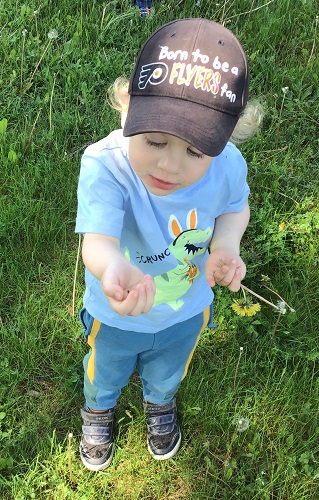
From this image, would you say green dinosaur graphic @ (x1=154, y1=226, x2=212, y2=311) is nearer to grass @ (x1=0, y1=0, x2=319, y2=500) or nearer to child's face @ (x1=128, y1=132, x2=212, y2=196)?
child's face @ (x1=128, y1=132, x2=212, y2=196)

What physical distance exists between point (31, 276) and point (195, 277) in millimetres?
1070

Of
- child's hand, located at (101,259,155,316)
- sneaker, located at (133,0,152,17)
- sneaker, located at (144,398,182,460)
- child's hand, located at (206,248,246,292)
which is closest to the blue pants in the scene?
A: sneaker, located at (144,398,182,460)

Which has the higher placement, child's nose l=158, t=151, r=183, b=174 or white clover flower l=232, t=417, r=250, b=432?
child's nose l=158, t=151, r=183, b=174

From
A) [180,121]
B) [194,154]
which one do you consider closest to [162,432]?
[194,154]

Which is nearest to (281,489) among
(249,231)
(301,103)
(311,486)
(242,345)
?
(311,486)

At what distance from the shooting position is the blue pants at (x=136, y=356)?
197 cm

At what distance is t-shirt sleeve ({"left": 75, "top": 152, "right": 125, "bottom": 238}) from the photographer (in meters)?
1.58

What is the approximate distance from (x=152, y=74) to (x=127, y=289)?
526 millimetres

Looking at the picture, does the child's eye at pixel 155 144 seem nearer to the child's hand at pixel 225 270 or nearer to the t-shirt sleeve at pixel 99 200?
the t-shirt sleeve at pixel 99 200

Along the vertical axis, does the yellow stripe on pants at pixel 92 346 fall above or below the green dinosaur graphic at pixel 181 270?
below

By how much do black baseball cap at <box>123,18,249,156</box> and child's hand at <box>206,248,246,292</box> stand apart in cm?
36

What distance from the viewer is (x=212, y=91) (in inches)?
56.5

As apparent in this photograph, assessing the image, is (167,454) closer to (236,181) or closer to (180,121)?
(236,181)

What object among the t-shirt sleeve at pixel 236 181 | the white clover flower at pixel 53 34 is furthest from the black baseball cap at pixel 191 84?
the white clover flower at pixel 53 34
